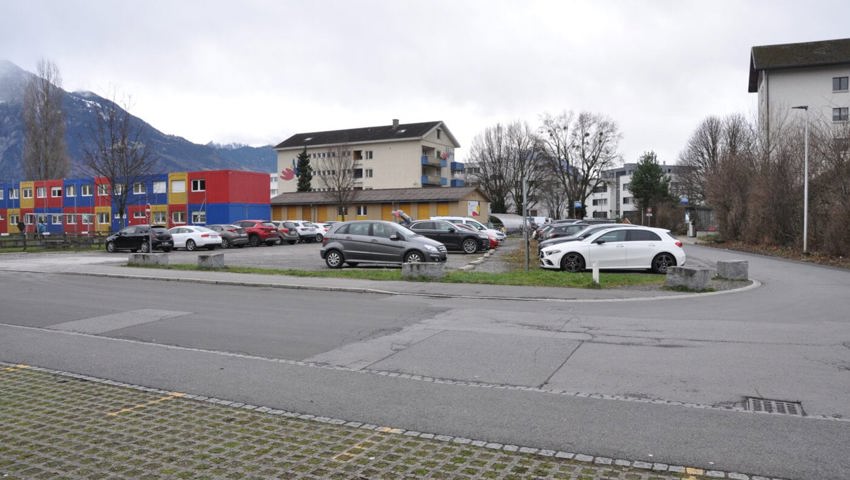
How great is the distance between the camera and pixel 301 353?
8.54 meters

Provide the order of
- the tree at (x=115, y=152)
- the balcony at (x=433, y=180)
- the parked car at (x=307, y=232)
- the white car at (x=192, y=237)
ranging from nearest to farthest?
the white car at (x=192, y=237) → the tree at (x=115, y=152) → the parked car at (x=307, y=232) → the balcony at (x=433, y=180)

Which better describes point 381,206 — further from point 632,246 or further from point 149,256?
point 632,246

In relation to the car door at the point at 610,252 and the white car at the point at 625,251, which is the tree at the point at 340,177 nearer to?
the white car at the point at 625,251

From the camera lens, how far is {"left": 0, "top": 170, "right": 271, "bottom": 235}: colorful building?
196ft

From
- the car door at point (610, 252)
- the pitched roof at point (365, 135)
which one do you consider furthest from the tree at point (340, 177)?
the car door at point (610, 252)

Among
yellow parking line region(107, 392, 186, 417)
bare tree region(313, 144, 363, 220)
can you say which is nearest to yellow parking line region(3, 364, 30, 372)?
yellow parking line region(107, 392, 186, 417)

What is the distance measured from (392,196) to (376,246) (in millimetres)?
45853

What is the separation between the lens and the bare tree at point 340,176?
68125 mm

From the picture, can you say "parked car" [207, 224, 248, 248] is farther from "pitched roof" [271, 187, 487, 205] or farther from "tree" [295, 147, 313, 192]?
"tree" [295, 147, 313, 192]

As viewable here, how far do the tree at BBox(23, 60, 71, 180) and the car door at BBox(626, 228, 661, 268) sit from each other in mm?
80837

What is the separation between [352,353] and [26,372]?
3.80 metres

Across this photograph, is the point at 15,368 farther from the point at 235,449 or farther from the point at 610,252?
the point at 610,252

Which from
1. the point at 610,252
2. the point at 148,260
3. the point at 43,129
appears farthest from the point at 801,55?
the point at 43,129

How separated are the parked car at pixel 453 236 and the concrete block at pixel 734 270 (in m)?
13.7
